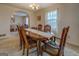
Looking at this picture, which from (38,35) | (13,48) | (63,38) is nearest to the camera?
(63,38)

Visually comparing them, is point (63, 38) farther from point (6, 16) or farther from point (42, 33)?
point (6, 16)

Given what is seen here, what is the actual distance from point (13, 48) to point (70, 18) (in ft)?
4.41

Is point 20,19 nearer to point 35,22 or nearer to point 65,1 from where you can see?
point 35,22

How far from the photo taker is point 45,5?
2.65 m

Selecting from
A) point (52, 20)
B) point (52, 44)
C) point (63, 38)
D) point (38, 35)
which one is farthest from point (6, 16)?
point (63, 38)

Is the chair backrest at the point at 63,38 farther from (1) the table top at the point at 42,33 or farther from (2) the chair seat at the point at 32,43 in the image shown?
(2) the chair seat at the point at 32,43

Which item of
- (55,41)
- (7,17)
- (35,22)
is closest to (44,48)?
(55,41)

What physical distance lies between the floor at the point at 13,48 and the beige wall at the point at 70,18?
0.48 ft

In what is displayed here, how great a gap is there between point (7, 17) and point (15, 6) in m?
0.28

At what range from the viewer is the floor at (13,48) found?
2.67 metres

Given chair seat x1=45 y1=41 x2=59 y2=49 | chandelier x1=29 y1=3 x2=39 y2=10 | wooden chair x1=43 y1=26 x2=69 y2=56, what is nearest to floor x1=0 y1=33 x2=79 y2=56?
wooden chair x1=43 y1=26 x2=69 y2=56

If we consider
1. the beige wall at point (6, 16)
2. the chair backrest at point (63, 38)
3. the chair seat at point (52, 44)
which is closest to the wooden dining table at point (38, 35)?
the chair seat at point (52, 44)

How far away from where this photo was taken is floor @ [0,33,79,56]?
2.67m

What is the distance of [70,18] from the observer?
2.73m
